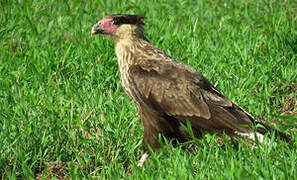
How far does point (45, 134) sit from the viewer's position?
15.1ft

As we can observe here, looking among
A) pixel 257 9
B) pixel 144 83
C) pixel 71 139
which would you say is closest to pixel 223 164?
pixel 144 83

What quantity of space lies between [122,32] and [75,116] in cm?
95

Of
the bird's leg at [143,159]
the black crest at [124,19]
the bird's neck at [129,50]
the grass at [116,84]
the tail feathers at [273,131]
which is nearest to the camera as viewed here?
the grass at [116,84]

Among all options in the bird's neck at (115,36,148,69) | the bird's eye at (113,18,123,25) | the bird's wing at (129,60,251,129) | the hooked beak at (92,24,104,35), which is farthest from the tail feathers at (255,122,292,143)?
the hooked beak at (92,24,104,35)

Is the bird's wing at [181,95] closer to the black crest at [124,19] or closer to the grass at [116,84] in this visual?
the grass at [116,84]

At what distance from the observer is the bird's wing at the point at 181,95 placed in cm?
446

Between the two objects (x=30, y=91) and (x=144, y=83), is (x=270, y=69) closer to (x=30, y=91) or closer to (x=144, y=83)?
(x=144, y=83)

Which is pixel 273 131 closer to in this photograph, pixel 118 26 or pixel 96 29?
pixel 118 26

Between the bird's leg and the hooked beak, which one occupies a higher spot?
the hooked beak

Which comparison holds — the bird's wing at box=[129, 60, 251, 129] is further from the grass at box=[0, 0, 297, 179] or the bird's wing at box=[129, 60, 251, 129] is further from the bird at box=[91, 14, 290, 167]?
the grass at box=[0, 0, 297, 179]

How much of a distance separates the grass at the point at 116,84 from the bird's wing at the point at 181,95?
25 cm

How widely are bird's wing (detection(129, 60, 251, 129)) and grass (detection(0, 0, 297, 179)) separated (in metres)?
0.25

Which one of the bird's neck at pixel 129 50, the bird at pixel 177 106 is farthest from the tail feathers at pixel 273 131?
the bird's neck at pixel 129 50

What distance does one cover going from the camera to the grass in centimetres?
398
